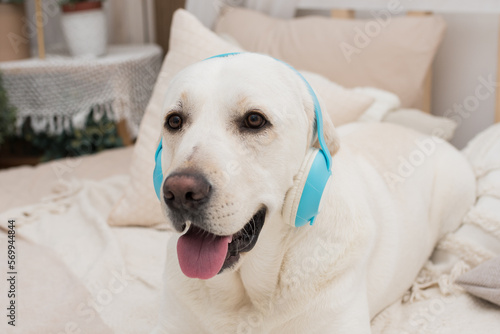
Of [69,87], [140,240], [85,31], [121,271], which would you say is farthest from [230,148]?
[85,31]

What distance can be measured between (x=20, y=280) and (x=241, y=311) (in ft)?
2.58

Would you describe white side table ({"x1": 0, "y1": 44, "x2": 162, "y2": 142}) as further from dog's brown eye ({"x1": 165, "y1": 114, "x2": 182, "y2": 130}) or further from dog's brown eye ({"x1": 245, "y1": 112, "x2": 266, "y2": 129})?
dog's brown eye ({"x1": 245, "y1": 112, "x2": 266, "y2": 129})

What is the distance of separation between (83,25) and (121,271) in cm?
209

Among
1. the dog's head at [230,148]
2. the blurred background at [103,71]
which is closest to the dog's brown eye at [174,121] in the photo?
the dog's head at [230,148]

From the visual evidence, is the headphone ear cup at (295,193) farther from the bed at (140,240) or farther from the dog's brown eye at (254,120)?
the bed at (140,240)

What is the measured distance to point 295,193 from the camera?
43.6 inches

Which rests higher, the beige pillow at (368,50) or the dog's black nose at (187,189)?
the dog's black nose at (187,189)

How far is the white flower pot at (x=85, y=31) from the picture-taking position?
334 centimetres

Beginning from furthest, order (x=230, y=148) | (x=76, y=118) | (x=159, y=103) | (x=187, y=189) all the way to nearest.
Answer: (x=76, y=118) → (x=159, y=103) → (x=230, y=148) → (x=187, y=189)

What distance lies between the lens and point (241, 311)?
1229mm

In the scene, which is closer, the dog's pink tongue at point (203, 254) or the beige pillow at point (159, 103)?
the dog's pink tongue at point (203, 254)

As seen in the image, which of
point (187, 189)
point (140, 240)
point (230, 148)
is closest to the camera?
point (187, 189)

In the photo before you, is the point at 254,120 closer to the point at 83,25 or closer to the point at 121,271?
the point at 121,271

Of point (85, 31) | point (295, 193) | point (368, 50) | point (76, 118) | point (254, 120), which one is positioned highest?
point (254, 120)
